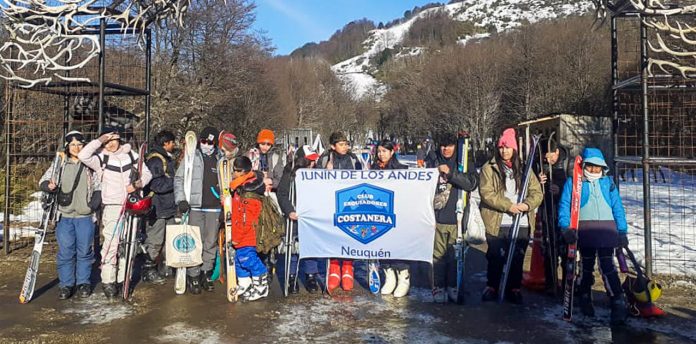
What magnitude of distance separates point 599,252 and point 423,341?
2.20m

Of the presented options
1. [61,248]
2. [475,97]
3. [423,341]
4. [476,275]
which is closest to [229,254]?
[61,248]

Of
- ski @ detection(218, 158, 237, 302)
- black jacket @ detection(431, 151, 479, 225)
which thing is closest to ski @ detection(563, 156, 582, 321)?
black jacket @ detection(431, 151, 479, 225)

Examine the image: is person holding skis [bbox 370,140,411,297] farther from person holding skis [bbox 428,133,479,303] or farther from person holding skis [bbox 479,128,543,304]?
person holding skis [bbox 479,128,543,304]

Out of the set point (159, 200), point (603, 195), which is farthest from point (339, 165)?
point (603, 195)

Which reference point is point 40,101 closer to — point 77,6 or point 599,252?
point 77,6

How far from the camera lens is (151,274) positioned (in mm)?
7520

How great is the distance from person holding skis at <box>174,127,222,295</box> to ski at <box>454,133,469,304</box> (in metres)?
2.99

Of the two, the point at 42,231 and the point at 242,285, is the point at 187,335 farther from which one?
the point at 42,231

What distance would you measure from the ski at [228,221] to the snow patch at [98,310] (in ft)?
3.73

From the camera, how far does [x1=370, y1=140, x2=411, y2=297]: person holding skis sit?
683 centimetres

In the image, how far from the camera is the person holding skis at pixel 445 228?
6562 millimetres

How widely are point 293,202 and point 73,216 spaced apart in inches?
105

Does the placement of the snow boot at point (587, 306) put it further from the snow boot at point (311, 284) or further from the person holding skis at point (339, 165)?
the snow boot at point (311, 284)

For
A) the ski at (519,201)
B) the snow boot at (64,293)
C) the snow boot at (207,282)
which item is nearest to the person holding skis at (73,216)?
the snow boot at (64,293)
